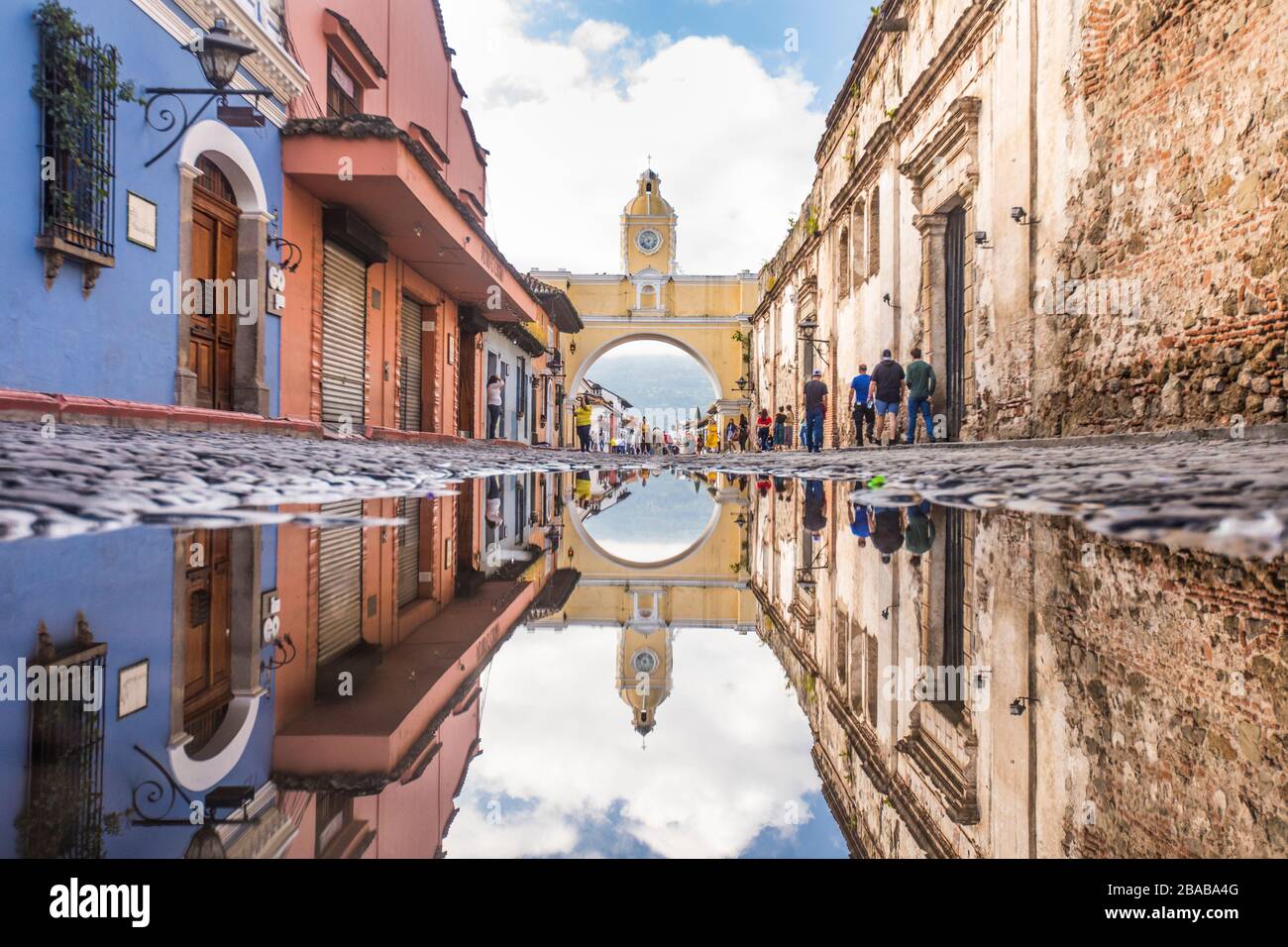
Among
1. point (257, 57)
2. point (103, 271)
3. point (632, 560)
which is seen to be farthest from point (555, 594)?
point (257, 57)

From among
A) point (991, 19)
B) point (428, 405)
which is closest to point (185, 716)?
point (991, 19)

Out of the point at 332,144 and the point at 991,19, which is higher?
the point at 991,19

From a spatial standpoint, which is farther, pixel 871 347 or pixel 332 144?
pixel 871 347

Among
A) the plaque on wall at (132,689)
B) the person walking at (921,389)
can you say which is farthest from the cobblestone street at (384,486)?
the person walking at (921,389)

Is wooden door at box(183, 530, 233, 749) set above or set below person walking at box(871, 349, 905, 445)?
below

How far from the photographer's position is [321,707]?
3.07 feet

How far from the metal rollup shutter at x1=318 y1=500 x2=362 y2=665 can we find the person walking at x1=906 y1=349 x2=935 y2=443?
34.7ft

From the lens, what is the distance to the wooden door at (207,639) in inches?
33.3

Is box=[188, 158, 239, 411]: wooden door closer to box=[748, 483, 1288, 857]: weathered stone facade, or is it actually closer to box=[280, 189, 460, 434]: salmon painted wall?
box=[280, 189, 460, 434]: salmon painted wall

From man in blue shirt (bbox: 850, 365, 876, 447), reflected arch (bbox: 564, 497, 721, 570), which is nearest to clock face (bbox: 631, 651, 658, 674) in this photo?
reflected arch (bbox: 564, 497, 721, 570)

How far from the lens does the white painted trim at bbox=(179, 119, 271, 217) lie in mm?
6922

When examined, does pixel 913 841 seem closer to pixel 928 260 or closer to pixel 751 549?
pixel 751 549

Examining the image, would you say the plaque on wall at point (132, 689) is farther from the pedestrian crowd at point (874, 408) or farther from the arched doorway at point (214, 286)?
the pedestrian crowd at point (874, 408)
